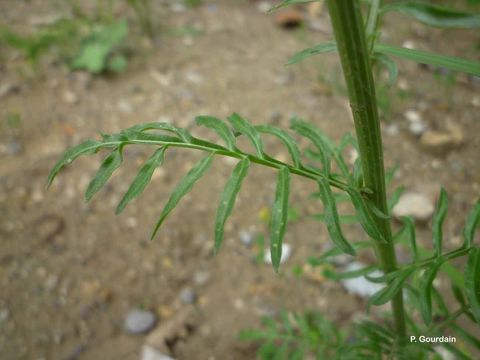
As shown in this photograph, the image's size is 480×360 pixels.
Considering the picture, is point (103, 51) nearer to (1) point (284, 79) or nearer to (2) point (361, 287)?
(1) point (284, 79)

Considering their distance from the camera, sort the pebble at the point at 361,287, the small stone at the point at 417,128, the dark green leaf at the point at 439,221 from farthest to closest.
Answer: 1. the small stone at the point at 417,128
2. the pebble at the point at 361,287
3. the dark green leaf at the point at 439,221

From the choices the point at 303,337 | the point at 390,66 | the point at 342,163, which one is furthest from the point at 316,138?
the point at 303,337

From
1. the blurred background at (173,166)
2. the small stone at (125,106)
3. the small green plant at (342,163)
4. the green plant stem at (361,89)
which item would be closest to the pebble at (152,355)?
the blurred background at (173,166)

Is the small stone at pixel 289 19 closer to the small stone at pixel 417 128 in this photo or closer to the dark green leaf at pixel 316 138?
the small stone at pixel 417 128

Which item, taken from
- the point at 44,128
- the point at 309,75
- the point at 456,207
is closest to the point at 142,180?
→ the point at 456,207

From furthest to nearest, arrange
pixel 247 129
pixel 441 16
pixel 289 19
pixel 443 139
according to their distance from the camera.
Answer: pixel 289 19, pixel 443 139, pixel 247 129, pixel 441 16

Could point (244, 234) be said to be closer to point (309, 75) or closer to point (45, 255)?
point (45, 255)
